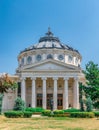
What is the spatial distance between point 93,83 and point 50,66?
54.1ft

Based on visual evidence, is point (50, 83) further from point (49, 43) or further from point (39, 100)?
point (49, 43)

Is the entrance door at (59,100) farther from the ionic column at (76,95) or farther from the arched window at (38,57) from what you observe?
the arched window at (38,57)

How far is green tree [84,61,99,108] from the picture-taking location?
44822 mm

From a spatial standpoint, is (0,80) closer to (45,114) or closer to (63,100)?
(45,114)

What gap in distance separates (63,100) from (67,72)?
236 inches

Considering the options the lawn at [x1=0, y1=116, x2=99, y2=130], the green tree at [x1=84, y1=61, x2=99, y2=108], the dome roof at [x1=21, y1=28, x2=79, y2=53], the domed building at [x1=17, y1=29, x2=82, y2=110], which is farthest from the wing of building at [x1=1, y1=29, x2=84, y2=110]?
the lawn at [x1=0, y1=116, x2=99, y2=130]

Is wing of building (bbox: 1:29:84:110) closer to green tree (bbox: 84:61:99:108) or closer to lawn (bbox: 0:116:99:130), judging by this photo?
green tree (bbox: 84:61:99:108)

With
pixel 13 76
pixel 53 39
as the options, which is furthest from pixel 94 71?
pixel 53 39

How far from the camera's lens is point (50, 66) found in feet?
199

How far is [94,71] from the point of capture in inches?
1833

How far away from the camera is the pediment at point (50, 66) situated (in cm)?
6011

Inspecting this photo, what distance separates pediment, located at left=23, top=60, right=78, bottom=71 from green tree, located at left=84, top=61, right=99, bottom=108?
1225 centimetres

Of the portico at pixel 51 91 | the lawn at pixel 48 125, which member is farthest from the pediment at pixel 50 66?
the lawn at pixel 48 125

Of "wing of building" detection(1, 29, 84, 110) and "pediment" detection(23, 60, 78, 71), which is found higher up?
"pediment" detection(23, 60, 78, 71)
